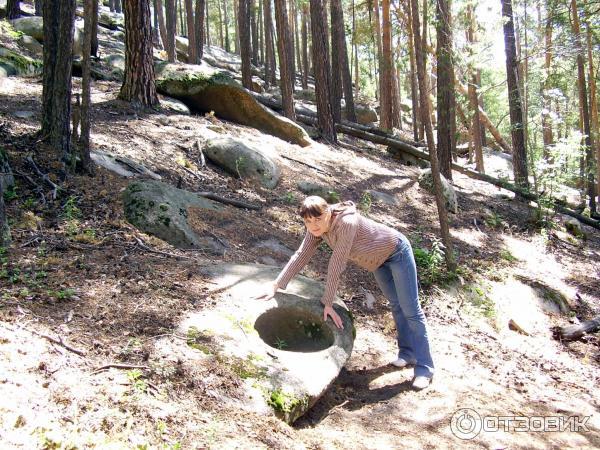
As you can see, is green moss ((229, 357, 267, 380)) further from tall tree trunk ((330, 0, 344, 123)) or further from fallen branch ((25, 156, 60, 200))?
tall tree trunk ((330, 0, 344, 123))

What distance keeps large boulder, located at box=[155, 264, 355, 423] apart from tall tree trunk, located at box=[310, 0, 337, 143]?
29.6ft

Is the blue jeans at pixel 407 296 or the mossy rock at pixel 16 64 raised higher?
the mossy rock at pixel 16 64

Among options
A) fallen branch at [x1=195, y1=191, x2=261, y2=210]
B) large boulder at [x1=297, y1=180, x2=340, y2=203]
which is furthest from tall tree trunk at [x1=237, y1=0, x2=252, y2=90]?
fallen branch at [x1=195, y1=191, x2=261, y2=210]

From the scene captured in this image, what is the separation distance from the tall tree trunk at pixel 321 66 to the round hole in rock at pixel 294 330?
9661 millimetres

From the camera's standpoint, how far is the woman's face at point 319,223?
4.23m

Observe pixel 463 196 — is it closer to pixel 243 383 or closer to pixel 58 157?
pixel 58 157

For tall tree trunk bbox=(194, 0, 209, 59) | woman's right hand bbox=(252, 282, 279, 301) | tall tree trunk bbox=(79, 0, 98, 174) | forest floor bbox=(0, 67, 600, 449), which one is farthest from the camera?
tall tree trunk bbox=(194, 0, 209, 59)

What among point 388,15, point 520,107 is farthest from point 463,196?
point 388,15

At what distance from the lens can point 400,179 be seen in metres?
12.4

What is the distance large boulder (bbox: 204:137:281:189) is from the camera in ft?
30.5

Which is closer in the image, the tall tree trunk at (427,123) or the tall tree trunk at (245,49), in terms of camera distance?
the tall tree trunk at (427,123)

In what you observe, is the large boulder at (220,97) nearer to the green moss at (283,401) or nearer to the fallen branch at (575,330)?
the fallen branch at (575,330)

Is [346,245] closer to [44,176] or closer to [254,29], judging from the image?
[44,176]

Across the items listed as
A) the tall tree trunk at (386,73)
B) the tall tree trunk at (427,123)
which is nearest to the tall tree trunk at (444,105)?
the tall tree trunk at (386,73)
